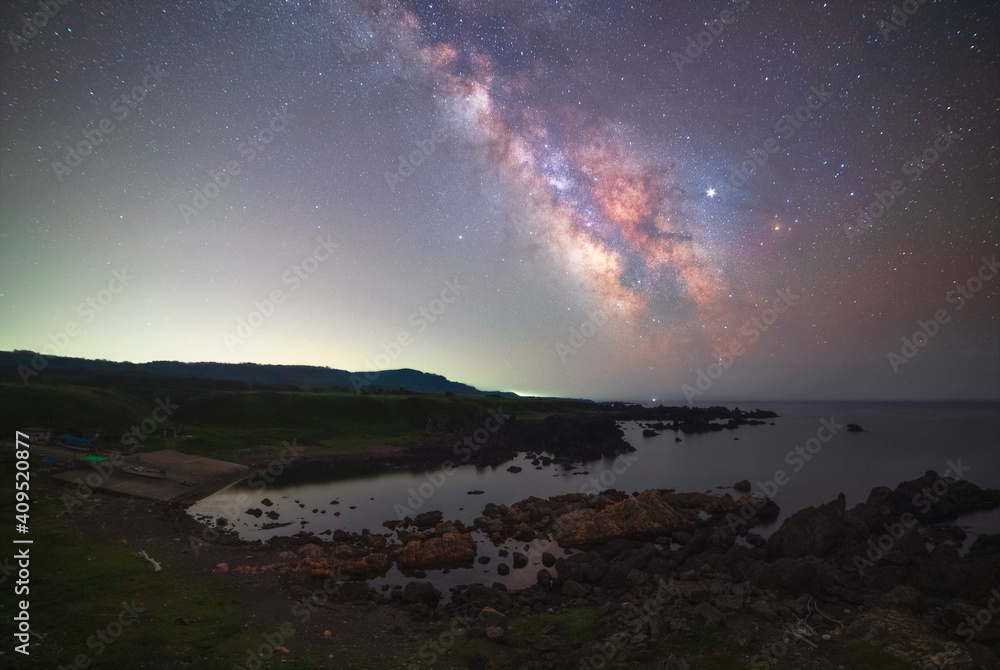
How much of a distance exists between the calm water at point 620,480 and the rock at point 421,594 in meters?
5.46

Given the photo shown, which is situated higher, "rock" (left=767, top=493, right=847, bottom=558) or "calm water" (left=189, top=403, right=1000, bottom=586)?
"rock" (left=767, top=493, right=847, bottom=558)

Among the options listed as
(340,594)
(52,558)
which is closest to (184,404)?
(52,558)

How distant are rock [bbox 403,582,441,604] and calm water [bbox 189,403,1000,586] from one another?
5457mm

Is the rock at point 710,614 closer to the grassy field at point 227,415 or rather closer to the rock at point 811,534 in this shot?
the rock at point 811,534

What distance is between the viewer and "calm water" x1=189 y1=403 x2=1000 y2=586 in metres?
38.2

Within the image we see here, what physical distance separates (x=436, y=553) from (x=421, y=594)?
632 centimetres

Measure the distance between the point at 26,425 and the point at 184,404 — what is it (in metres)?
35.6

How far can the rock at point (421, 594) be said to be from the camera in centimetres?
2091

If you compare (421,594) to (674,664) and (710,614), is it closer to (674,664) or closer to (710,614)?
(674,664)

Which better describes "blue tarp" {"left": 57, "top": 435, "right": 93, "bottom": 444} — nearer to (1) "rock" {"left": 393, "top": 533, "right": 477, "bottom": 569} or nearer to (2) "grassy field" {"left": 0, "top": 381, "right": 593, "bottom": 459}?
(2) "grassy field" {"left": 0, "top": 381, "right": 593, "bottom": 459}

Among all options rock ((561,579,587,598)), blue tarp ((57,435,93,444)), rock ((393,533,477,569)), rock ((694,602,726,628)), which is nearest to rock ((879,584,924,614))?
rock ((694,602,726,628))

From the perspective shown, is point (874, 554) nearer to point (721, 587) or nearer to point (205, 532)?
point (721, 587)

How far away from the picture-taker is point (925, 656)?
44.8 feet

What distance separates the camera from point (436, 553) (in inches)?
1072
